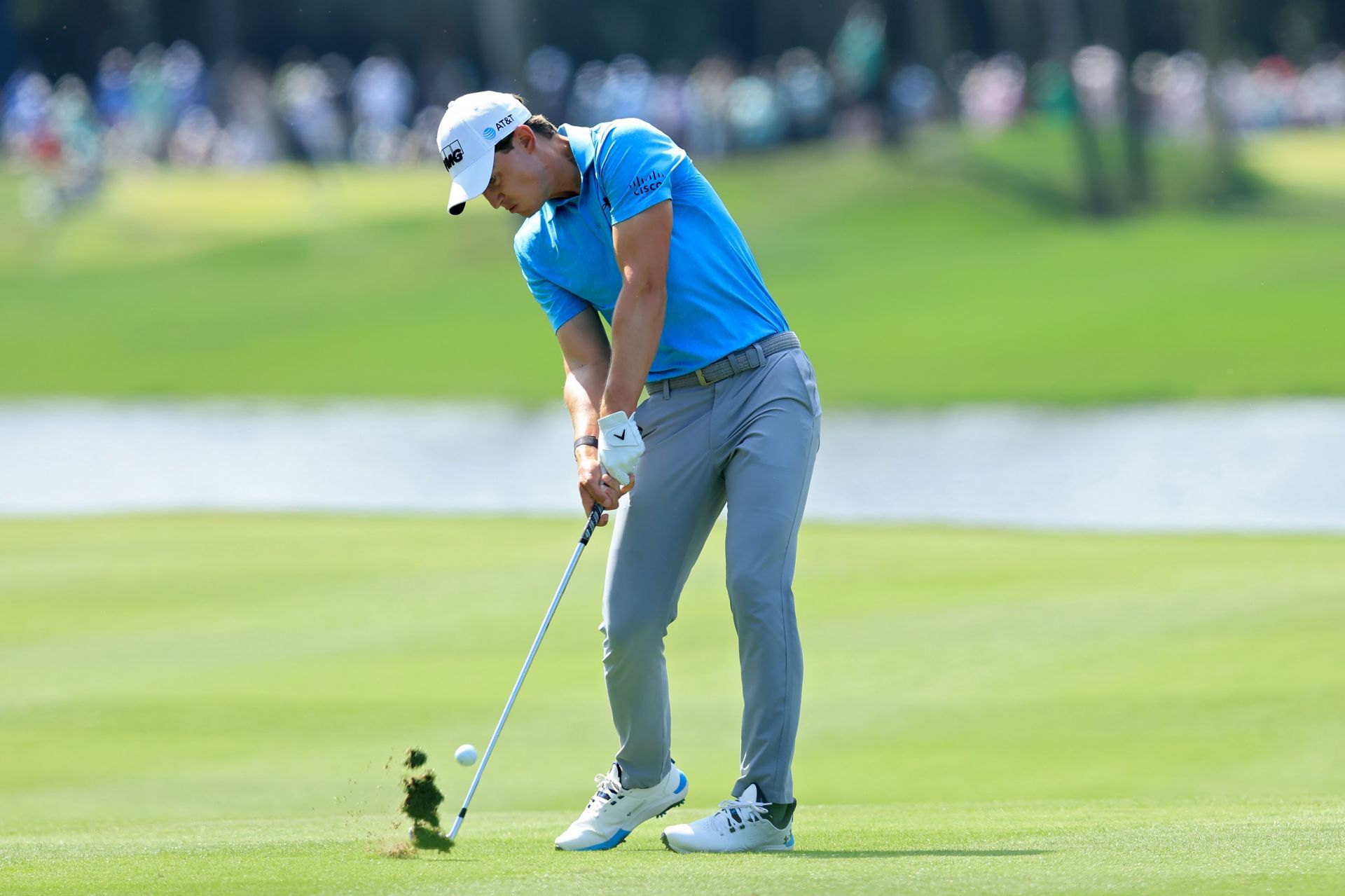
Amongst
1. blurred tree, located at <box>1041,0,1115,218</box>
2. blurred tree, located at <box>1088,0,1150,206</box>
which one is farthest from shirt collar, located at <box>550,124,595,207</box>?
blurred tree, located at <box>1088,0,1150,206</box>

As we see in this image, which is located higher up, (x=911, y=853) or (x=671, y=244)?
(x=671, y=244)

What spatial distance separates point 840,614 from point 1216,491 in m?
9.33

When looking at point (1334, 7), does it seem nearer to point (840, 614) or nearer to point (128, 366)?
point (128, 366)

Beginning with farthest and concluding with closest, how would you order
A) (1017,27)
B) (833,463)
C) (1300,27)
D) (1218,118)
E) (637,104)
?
1. (1300,27)
2. (1017,27)
3. (637,104)
4. (1218,118)
5. (833,463)

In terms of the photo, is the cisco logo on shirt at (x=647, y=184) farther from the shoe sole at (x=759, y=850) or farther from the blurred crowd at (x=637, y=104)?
the blurred crowd at (x=637, y=104)

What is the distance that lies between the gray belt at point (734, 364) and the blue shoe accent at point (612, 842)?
1161mm

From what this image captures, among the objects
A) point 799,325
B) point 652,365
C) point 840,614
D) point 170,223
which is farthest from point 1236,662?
point 170,223

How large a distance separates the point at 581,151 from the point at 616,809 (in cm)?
172

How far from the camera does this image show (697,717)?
7.75 m

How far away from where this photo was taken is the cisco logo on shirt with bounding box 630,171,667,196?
4.97 m

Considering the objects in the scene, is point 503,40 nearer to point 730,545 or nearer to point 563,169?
point 563,169

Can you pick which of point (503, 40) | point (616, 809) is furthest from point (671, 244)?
point (503, 40)

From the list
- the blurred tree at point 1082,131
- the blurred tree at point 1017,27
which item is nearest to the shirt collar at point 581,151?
the blurred tree at point 1082,131

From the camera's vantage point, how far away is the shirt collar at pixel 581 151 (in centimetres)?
509
